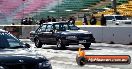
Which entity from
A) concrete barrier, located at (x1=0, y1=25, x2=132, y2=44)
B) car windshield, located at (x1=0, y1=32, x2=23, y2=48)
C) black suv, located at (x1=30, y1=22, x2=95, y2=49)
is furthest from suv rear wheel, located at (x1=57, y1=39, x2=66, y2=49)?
car windshield, located at (x1=0, y1=32, x2=23, y2=48)

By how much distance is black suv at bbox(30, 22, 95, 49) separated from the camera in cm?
2428

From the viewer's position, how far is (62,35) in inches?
968

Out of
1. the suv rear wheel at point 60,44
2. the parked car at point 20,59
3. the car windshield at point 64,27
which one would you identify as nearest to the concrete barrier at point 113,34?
the car windshield at point 64,27

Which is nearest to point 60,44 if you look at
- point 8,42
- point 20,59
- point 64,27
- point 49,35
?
point 64,27

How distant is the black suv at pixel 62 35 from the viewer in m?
24.3

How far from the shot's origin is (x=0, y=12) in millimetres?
55344

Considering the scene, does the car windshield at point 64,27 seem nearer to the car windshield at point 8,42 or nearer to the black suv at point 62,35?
the black suv at point 62,35

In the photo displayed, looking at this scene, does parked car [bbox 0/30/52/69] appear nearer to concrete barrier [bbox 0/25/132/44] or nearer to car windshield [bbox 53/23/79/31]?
car windshield [bbox 53/23/79/31]

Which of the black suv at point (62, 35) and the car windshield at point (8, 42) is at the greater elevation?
the car windshield at point (8, 42)

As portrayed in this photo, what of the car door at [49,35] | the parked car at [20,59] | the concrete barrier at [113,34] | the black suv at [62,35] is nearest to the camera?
the parked car at [20,59]

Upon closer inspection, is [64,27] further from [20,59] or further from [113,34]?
[20,59]

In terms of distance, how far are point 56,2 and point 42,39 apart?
109 feet

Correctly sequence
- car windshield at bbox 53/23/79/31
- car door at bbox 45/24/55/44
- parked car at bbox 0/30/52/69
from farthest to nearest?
car door at bbox 45/24/55/44 → car windshield at bbox 53/23/79/31 → parked car at bbox 0/30/52/69

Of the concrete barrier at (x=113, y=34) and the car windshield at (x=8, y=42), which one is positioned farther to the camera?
the concrete barrier at (x=113, y=34)
